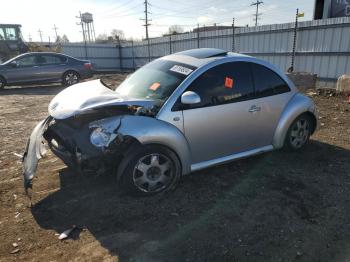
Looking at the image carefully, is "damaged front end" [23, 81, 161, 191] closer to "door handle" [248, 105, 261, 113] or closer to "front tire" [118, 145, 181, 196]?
"front tire" [118, 145, 181, 196]

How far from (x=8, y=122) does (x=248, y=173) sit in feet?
21.0

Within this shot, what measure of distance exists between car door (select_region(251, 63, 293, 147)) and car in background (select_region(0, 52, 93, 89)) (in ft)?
40.1

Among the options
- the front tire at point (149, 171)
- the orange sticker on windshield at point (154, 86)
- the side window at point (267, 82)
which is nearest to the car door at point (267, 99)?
the side window at point (267, 82)

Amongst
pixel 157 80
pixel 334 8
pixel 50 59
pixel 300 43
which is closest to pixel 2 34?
pixel 50 59

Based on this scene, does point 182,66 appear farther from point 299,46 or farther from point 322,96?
point 299,46

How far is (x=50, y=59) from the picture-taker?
14.8 m

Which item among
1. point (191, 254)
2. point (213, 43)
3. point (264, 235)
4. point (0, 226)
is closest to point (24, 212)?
point (0, 226)

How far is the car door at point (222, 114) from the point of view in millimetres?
4137

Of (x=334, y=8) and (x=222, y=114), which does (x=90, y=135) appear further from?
(x=334, y=8)

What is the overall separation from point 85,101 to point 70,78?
12.1 m

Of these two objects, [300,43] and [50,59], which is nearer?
[300,43]

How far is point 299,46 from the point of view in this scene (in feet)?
43.3

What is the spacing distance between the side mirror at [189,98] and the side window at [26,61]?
1266cm

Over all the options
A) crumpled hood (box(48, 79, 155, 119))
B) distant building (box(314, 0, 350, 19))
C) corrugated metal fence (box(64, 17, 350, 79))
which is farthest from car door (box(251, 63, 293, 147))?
distant building (box(314, 0, 350, 19))
